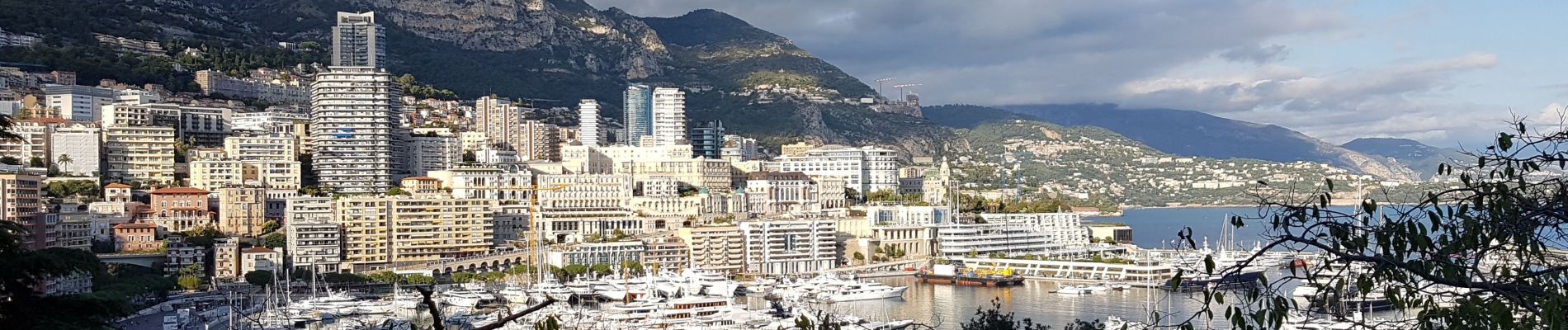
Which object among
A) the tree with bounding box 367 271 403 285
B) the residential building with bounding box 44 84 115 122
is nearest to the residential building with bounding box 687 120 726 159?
the residential building with bounding box 44 84 115 122

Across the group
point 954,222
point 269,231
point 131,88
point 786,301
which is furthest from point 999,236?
point 131,88

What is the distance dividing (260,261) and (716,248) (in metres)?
12.1

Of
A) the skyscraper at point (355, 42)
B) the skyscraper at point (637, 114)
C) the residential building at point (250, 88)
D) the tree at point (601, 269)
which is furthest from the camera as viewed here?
the skyscraper at point (637, 114)

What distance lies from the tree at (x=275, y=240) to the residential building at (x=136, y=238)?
7.90 ft

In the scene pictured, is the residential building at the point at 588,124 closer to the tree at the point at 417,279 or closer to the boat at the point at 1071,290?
the tree at the point at 417,279

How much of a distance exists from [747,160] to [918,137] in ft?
67.1

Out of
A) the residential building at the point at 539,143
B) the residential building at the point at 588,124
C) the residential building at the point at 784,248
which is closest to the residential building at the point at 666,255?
the residential building at the point at 784,248

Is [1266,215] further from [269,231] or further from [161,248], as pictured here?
[269,231]

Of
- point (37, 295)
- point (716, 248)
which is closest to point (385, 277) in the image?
point (716, 248)

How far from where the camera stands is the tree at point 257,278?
33.0 meters

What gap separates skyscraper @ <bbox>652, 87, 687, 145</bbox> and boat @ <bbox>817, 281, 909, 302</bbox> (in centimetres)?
2704

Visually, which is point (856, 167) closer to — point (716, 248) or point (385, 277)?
point (716, 248)

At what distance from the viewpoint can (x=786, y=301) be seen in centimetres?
3281

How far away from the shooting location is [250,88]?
183ft
